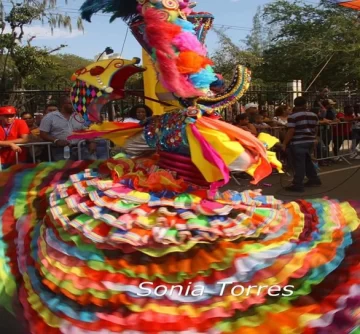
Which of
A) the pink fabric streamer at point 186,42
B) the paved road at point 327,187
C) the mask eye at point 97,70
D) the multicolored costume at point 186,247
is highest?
the pink fabric streamer at point 186,42

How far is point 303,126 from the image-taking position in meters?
7.11

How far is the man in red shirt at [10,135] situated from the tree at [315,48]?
20.2 meters

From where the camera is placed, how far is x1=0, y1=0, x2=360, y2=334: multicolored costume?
221cm

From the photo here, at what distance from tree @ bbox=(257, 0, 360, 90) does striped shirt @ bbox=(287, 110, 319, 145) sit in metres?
17.4

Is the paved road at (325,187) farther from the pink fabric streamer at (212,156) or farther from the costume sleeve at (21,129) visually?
the pink fabric streamer at (212,156)

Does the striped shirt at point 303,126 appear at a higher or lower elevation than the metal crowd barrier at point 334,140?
higher

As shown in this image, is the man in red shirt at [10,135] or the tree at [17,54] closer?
the man in red shirt at [10,135]

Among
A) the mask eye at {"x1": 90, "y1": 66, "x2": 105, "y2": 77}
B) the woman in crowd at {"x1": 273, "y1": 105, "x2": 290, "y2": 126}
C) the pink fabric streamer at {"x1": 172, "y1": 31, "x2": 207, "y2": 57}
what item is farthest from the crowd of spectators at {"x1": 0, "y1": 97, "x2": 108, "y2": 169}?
the woman in crowd at {"x1": 273, "y1": 105, "x2": 290, "y2": 126}

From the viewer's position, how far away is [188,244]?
2.22 meters

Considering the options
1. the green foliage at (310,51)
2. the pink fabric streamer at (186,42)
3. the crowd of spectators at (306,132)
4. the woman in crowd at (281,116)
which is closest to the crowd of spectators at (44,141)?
the crowd of spectators at (306,132)

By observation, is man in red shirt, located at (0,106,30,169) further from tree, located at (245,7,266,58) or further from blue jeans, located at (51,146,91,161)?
tree, located at (245,7,266,58)

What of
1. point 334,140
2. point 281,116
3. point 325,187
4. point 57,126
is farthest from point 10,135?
point 334,140

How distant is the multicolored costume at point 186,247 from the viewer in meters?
2.21

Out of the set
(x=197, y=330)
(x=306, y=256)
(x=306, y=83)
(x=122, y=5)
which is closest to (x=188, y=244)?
(x=197, y=330)
